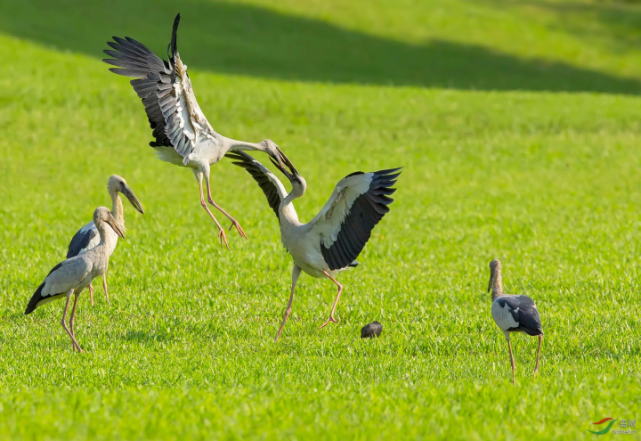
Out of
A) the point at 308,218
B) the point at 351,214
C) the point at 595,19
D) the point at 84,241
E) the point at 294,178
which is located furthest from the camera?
the point at 595,19

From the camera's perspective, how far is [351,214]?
7.34 m

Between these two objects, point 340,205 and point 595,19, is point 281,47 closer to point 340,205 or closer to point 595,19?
point 595,19

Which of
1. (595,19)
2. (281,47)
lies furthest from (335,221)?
(595,19)

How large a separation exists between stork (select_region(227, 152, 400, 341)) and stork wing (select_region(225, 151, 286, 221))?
0.01m

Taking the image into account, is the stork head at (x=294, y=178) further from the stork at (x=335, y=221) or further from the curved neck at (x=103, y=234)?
the curved neck at (x=103, y=234)

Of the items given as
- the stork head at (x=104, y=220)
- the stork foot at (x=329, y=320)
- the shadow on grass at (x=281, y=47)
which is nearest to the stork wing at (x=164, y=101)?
the stork head at (x=104, y=220)

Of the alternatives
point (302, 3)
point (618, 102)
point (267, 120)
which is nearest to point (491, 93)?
point (618, 102)

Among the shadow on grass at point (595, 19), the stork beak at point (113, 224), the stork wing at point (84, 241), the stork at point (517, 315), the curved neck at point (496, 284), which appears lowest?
the stork at point (517, 315)

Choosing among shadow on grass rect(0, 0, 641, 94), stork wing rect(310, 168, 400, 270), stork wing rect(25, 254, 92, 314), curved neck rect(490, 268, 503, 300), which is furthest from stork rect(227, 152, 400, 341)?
shadow on grass rect(0, 0, 641, 94)

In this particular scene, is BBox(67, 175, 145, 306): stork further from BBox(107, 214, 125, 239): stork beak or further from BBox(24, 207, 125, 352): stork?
BBox(24, 207, 125, 352): stork

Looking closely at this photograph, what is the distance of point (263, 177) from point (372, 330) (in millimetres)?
2203

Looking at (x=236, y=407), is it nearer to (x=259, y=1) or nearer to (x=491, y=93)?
(x=491, y=93)

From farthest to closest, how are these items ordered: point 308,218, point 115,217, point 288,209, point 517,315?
point 308,218 → point 115,217 → point 288,209 → point 517,315

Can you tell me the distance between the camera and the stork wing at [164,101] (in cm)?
749
